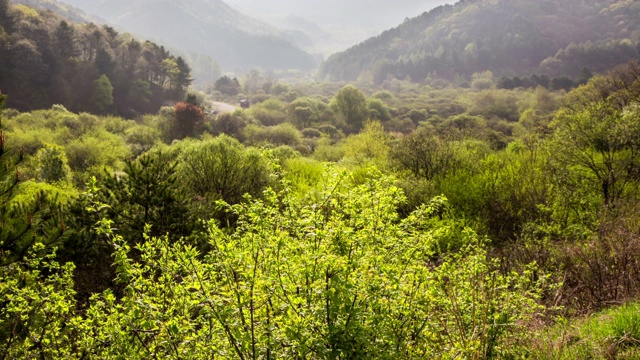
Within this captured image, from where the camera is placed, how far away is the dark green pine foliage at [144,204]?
11.8 m

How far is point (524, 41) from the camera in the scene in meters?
160

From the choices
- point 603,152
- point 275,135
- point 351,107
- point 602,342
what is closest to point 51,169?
point 602,342

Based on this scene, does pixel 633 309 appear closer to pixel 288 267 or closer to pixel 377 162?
pixel 288 267

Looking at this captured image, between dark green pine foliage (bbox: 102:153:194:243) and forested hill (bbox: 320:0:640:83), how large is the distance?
14413 centimetres

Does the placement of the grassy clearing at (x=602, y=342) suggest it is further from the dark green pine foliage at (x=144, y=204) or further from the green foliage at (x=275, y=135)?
the green foliage at (x=275, y=135)

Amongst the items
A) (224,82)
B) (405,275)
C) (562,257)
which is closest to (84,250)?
(405,275)

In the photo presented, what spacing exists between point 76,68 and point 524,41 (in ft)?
549

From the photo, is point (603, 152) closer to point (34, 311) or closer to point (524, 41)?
point (34, 311)

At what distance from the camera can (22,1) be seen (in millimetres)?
136125

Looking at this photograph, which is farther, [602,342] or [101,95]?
[101,95]

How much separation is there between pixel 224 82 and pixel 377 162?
118m

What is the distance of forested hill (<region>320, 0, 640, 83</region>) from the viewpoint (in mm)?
134500

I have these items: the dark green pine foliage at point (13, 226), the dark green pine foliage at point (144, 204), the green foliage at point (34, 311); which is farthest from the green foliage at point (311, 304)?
the dark green pine foliage at point (144, 204)

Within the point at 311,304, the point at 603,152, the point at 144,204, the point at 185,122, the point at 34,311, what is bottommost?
the point at 185,122
